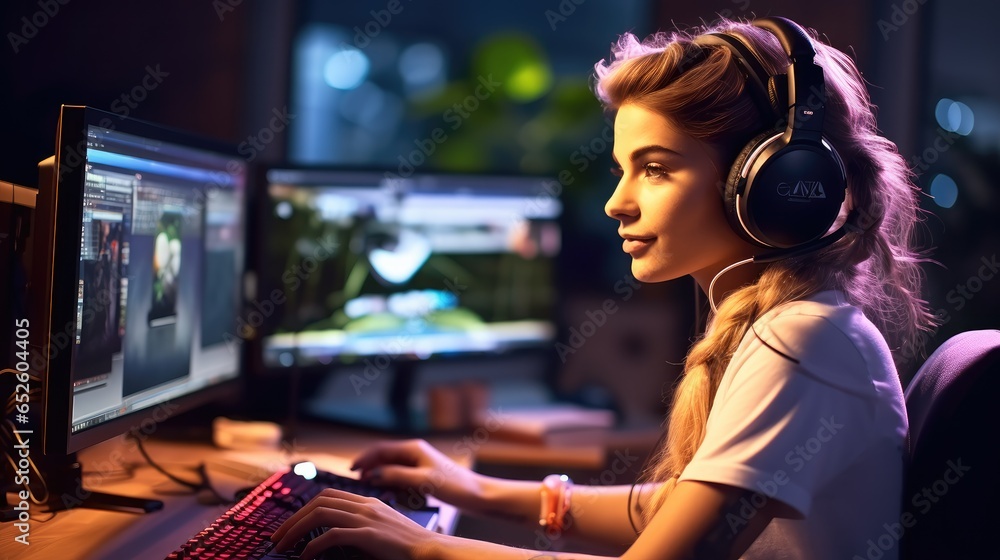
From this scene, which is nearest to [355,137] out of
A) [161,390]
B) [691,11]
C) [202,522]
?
[691,11]

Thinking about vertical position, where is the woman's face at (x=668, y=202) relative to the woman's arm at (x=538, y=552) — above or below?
above

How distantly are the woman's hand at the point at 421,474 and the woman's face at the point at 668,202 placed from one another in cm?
41

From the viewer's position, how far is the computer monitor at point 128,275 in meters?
0.94

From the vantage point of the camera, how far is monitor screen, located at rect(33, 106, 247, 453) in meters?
0.94

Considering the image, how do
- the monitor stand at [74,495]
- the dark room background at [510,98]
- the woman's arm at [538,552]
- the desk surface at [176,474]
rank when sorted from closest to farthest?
the woman's arm at [538,552] < the desk surface at [176,474] < the monitor stand at [74,495] < the dark room background at [510,98]

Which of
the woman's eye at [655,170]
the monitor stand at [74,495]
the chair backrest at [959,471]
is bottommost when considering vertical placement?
the monitor stand at [74,495]

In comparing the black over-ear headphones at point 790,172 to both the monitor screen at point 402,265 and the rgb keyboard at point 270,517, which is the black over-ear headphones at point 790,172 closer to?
the rgb keyboard at point 270,517

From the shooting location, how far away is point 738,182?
0.87 meters

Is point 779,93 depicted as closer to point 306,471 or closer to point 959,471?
point 959,471

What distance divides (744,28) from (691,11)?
144cm

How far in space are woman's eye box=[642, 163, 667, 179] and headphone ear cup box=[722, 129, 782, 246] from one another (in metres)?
0.07

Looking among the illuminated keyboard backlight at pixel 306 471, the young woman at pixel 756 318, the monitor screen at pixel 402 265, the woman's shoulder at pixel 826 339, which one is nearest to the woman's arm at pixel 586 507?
the young woman at pixel 756 318

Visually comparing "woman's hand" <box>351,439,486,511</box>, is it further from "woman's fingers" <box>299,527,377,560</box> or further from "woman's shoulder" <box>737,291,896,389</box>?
"woman's shoulder" <box>737,291,896,389</box>

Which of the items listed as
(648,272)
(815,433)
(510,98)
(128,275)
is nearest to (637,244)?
(648,272)
